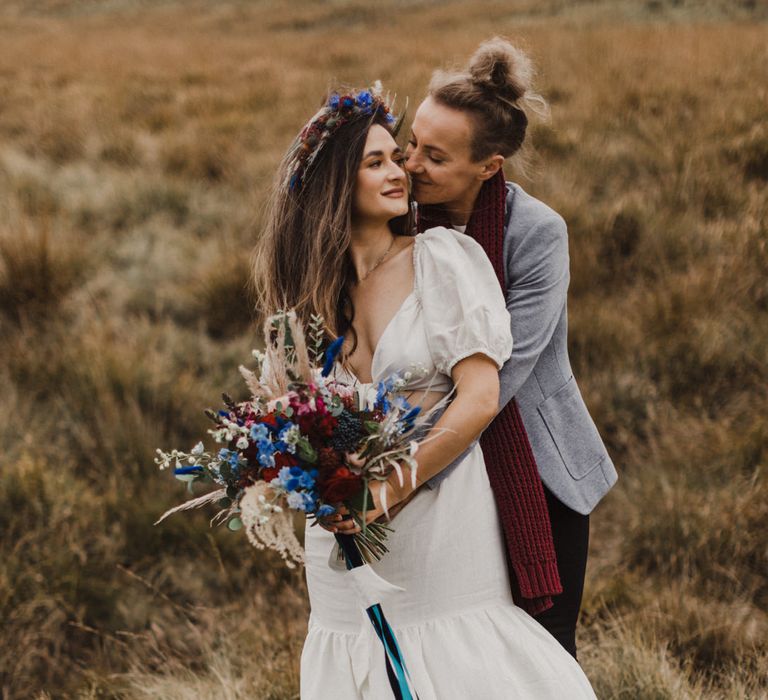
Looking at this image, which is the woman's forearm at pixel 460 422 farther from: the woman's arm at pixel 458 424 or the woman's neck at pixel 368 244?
the woman's neck at pixel 368 244

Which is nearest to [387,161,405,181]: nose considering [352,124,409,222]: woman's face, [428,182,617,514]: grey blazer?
[352,124,409,222]: woman's face

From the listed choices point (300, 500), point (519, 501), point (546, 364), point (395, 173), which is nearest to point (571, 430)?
point (546, 364)

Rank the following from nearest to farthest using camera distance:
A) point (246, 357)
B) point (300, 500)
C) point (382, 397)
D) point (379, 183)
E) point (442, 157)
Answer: point (300, 500)
point (382, 397)
point (379, 183)
point (442, 157)
point (246, 357)

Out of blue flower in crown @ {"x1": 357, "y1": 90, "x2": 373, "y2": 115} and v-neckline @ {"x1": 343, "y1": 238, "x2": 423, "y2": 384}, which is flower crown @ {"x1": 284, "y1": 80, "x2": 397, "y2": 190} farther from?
v-neckline @ {"x1": 343, "y1": 238, "x2": 423, "y2": 384}

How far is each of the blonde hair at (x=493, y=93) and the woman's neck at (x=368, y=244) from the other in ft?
1.17

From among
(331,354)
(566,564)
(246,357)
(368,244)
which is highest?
(368,244)

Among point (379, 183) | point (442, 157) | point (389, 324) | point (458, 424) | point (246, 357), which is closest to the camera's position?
point (458, 424)

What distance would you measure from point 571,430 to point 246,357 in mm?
3744

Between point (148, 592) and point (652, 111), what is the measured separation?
20.6 feet

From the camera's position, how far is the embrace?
2.35m

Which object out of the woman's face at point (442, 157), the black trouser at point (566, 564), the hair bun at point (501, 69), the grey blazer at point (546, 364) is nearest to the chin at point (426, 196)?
the woman's face at point (442, 157)

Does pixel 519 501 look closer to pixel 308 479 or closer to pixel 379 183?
pixel 308 479

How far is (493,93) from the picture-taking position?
2631 mm

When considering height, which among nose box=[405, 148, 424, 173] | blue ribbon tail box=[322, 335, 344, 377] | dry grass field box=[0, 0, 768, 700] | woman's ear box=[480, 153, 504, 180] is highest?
nose box=[405, 148, 424, 173]
